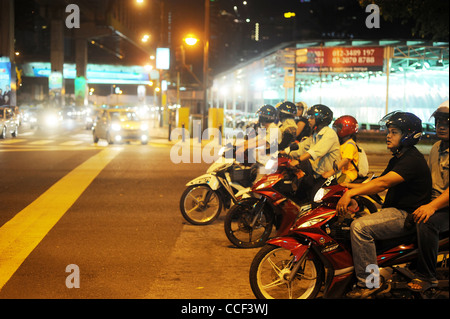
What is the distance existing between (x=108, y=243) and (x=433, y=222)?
442cm

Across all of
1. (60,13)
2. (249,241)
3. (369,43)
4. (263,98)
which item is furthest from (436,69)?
(60,13)

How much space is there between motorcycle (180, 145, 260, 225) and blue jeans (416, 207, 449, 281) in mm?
3712

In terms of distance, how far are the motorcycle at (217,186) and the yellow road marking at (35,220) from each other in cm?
217

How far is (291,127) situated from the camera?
865 cm

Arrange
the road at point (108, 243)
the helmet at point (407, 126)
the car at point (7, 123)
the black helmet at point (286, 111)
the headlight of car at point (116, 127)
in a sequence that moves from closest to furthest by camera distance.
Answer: the helmet at point (407, 126) < the road at point (108, 243) < the black helmet at point (286, 111) < the headlight of car at point (116, 127) < the car at point (7, 123)

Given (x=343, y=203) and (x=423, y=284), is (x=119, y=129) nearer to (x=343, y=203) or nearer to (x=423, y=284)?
(x=343, y=203)

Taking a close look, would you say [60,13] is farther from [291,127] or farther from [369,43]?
[291,127]

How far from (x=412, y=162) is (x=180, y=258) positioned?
10.6 ft

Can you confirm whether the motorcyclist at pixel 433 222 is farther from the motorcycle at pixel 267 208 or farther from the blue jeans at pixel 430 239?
the motorcycle at pixel 267 208

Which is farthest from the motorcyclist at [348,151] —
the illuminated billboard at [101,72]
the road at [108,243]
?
the illuminated billboard at [101,72]

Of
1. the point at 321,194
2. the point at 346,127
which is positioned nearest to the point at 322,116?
the point at 346,127

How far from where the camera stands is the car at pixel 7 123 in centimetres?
2636

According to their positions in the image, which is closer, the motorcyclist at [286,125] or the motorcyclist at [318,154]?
the motorcyclist at [318,154]

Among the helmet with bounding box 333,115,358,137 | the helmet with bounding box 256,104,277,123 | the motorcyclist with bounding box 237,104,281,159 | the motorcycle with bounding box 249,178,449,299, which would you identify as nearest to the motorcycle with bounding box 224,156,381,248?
the helmet with bounding box 333,115,358,137
